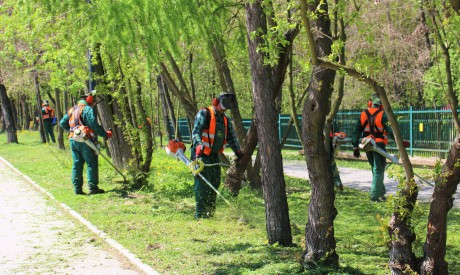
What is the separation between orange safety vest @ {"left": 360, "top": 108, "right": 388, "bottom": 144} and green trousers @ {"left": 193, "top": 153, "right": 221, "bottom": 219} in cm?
321

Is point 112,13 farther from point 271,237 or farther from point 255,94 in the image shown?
point 271,237

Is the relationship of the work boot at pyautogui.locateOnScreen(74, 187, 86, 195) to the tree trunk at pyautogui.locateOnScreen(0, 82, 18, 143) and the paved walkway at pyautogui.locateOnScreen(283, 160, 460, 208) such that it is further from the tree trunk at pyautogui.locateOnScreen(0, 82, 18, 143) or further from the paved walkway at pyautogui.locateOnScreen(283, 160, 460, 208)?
the tree trunk at pyautogui.locateOnScreen(0, 82, 18, 143)

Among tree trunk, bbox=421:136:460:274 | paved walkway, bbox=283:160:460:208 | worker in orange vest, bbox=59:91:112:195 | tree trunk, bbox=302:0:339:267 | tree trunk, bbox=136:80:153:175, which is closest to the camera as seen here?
tree trunk, bbox=421:136:460:274

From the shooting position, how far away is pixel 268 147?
21.6 ft

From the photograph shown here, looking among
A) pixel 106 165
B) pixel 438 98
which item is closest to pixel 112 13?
pixel 106 165

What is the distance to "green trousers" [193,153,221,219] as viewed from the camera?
28.7 feet

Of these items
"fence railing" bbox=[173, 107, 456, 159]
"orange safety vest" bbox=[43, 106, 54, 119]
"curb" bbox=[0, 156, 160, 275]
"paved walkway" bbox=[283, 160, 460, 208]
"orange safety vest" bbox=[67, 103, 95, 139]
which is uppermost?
"orange safety vest" bbox=[43, 106, 54, 119]

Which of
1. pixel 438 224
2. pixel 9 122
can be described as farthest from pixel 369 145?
pixel 9 122

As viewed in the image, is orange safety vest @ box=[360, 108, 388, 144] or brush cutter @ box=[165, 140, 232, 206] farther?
orange safety vest @ box=[360, 108, 388, 144]

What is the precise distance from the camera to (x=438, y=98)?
2108 cm

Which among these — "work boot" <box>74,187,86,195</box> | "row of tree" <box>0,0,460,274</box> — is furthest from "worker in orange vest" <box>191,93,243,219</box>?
"work boot" <box>74,187,86,195</box>

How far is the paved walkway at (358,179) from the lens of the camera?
11539 mm

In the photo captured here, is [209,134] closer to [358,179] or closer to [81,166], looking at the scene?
[81,166]

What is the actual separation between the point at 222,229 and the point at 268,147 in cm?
186
